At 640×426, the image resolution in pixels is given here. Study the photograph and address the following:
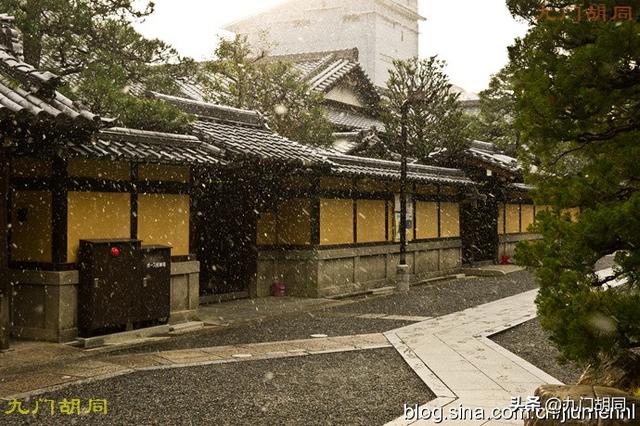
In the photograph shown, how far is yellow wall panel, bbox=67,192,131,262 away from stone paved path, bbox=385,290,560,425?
5.25 meters

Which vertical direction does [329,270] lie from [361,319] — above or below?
above

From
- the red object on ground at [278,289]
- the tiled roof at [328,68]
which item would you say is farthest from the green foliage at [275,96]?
the tiled roof at [328,68]

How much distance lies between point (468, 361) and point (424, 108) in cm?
1544

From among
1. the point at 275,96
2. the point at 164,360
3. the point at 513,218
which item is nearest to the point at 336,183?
the point at 275,96

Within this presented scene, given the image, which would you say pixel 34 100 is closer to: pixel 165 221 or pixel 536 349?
pixel 165 221

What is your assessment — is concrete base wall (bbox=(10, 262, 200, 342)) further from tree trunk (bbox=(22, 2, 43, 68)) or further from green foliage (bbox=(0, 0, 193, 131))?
tree trunk (bbox=(22, 2, 43, 68))

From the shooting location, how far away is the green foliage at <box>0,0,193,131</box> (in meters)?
12.1

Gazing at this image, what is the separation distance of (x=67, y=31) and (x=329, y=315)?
308 inches

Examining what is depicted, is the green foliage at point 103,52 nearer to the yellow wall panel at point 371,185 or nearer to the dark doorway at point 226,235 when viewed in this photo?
the dark doorway at point 226,235

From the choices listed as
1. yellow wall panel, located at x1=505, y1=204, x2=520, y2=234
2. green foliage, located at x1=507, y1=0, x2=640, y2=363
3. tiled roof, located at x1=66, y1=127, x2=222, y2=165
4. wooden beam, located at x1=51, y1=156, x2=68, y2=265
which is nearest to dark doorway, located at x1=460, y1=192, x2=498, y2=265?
yellow wall panel, located at x1=505, y1=204, x2=520, y2=234

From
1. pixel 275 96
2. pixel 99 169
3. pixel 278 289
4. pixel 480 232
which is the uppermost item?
pixel 275 96

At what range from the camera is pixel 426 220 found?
23.9 m

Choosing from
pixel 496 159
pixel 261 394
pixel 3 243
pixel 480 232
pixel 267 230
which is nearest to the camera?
pixel 261 394

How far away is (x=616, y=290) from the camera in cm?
565
